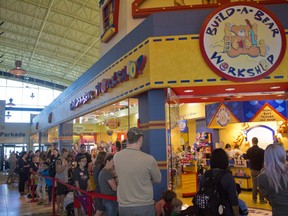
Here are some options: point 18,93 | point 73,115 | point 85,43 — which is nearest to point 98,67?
point 73,115

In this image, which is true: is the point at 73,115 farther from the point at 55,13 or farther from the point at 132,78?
the point at 55,13

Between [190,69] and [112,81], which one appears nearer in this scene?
[190,69]

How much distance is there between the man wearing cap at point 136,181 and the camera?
2975 mm

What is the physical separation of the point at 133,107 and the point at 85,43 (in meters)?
14.8

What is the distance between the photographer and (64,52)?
23672 mm

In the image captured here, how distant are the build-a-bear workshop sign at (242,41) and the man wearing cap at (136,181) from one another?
345 centimetres

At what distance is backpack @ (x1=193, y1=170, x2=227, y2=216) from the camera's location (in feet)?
9.92

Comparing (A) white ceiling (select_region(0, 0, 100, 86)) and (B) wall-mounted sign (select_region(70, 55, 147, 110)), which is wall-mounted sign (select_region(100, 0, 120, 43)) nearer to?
(B) wall-mounted sign (select_region(70, 55, 147, 110))

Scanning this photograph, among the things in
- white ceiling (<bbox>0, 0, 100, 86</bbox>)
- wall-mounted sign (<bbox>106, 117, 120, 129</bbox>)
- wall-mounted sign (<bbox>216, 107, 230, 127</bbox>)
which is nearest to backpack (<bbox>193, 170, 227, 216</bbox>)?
wall-mounted sign (<bbox>106, 117, 120, 129</bbox>)

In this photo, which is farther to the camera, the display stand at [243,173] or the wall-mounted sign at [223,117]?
the wall-mounted sign at [223,117]

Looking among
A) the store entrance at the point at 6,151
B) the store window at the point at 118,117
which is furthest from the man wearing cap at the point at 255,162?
the store entrance at the point at 6,151

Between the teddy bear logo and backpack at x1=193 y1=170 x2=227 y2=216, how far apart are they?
345 cm

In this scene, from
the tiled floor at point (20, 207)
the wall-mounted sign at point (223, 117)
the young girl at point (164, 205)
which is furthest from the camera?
the wall-mounted sign at point (223, 117)

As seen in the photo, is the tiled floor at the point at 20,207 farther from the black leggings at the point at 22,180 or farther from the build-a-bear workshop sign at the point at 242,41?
the build-a-bear workshop sign at the point at 242,41
